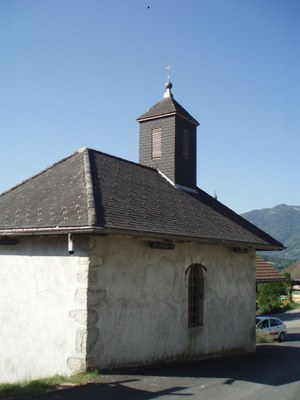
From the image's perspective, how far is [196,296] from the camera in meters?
11.9

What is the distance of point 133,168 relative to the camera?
13648 millimetres

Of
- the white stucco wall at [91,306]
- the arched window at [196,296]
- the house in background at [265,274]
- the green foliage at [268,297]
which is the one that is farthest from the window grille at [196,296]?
the green foliage at [268,297]

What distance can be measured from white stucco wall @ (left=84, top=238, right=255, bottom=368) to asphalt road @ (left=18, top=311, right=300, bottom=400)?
547 millimetres

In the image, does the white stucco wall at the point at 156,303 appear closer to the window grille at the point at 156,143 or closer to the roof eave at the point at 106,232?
the roof eave at the point at 106,232

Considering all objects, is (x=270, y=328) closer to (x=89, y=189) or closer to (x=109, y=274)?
(x=109, y=274)

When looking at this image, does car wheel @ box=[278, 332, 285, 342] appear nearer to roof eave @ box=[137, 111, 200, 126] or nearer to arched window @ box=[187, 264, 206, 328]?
arched window @ box=[187, 264, 206, 328]

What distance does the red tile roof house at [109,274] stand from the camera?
28.6 ft

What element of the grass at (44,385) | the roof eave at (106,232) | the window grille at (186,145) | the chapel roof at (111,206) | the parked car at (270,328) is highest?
the window grille at (186,145)

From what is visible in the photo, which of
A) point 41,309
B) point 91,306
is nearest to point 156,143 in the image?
point 41,309

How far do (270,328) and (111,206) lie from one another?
44.6 feet

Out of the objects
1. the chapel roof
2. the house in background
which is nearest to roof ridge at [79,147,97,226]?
the chapel roof

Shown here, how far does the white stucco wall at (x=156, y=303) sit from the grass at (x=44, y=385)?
50 centimetres

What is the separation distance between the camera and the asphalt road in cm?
731

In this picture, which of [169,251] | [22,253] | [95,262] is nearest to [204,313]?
[169,251]
